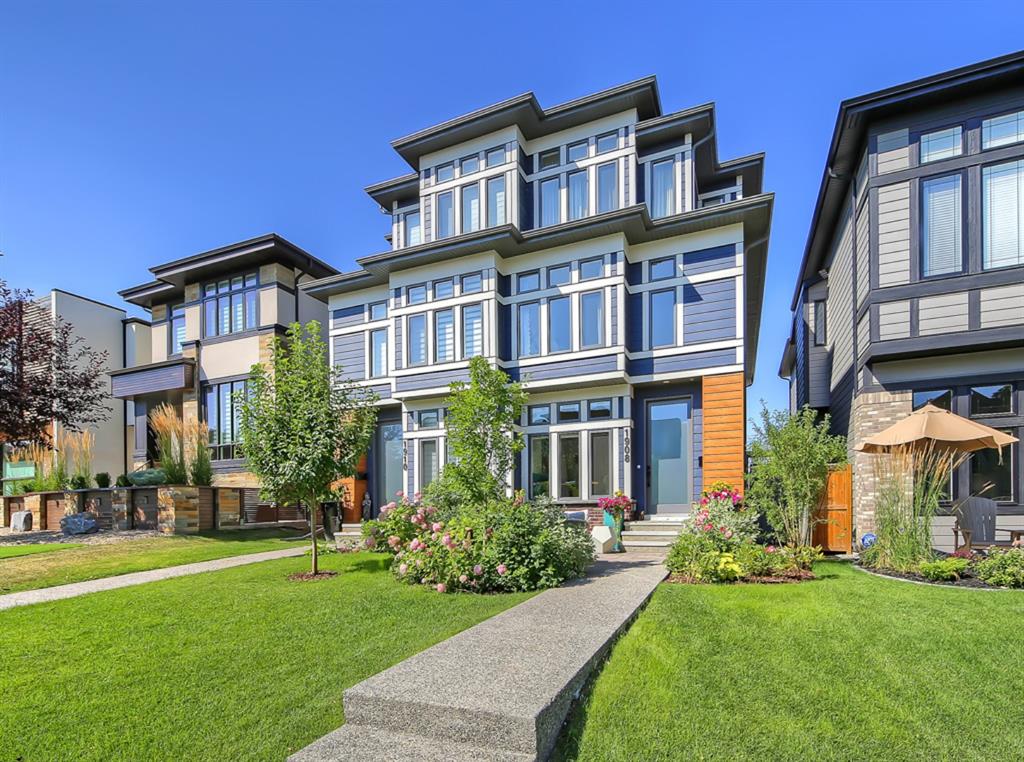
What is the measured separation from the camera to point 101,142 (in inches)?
365

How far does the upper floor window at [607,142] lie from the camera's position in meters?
12.7

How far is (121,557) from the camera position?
9953 millimetres

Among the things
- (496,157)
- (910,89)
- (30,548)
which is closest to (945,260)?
(910,89)

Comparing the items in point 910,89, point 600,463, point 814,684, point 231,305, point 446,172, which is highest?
point 446,172

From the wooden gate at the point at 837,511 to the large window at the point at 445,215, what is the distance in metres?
10.3

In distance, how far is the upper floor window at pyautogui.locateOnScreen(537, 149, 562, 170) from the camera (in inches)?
532

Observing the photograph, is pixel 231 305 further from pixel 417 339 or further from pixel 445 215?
pixel 445 215

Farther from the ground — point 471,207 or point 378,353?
point 471,207

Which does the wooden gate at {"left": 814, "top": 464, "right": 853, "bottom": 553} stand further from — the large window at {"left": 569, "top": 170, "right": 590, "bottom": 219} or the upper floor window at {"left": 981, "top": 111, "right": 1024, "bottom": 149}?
the large window at {"left": 569, "top": 170, "right": 590, "bottom": 219}

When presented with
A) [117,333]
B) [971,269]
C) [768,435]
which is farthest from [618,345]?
[117,333]

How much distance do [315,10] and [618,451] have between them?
32.6ft

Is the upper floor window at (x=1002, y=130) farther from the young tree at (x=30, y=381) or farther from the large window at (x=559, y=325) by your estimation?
the young tree at (x=30, y=381)

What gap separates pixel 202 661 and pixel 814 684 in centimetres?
451

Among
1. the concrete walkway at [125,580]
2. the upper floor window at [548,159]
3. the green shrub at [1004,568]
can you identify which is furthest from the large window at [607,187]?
the concrete walkway at [125,580]
